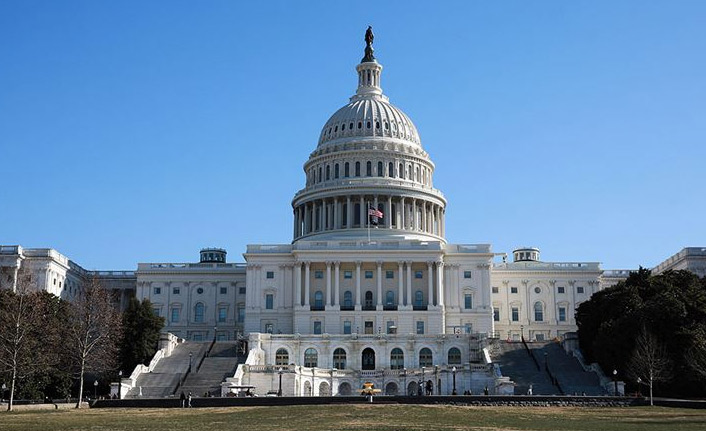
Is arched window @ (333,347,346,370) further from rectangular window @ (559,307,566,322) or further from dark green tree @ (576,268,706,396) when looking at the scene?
rectangular window @ (559,307,566,322)

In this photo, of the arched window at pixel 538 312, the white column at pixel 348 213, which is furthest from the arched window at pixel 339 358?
the arched window at pixel 538 312

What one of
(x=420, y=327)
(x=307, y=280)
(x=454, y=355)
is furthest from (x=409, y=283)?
(x=454, y=355)

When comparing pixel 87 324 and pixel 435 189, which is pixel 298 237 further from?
pixel 87 324

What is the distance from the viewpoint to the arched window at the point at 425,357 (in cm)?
10738

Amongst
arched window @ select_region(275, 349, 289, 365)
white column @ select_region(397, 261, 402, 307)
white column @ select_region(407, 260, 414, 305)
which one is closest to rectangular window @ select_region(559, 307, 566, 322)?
white column @ select_region(407, 260, 414, 305)

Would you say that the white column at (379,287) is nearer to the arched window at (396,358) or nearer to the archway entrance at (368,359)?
the archway entrance at (368,359)

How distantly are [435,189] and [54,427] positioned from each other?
100 meters

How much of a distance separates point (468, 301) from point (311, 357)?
26.7m

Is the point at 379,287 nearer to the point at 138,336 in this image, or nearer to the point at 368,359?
the point at 368,359

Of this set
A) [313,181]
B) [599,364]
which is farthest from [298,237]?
[599,364]

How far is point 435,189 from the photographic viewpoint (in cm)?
14325

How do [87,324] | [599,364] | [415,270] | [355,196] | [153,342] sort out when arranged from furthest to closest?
[355,196], [415,270], [153,342], [599,364], [87,324]

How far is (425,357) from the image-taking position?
353ft

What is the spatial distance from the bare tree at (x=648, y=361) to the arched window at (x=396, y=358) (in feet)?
95.6
